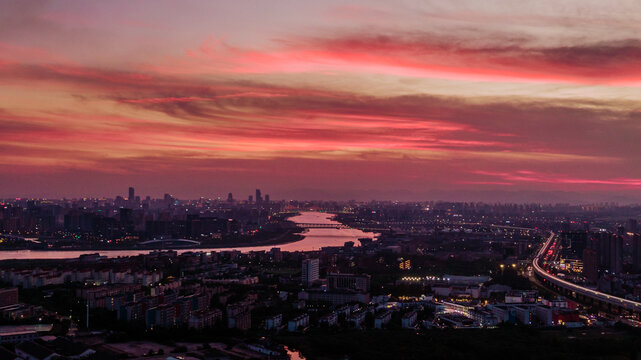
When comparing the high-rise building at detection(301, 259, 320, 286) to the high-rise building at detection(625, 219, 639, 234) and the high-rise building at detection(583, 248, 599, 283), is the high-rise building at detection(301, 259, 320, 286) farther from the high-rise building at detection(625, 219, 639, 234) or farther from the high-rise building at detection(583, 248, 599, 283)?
the high-rise building at detection(625, 219, 639, 234)

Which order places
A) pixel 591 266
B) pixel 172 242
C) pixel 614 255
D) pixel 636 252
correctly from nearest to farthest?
pixel 591 266
pixel 614 255
pixel 636 252
pixel 172 242

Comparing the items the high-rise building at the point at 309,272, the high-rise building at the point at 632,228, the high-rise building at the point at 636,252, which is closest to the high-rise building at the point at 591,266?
the high-rise building at the point at 636,252

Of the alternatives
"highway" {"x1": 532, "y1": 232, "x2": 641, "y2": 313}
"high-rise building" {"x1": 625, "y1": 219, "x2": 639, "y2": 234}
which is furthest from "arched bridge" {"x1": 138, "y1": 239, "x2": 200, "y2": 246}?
"high-rise building" {"x1": 625, "y1": 219, "x2": 639, "y2": 234}

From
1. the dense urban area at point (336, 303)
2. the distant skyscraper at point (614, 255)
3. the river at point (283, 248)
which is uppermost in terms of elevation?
the distant skyscraper at point (614, 255)

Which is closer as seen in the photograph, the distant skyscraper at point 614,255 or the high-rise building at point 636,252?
the distant skyscraper at point 614,255

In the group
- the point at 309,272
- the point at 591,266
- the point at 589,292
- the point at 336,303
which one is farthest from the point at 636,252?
the point at 336,303

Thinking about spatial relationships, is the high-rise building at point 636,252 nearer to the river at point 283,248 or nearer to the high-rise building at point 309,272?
the high-rise building at point 309,272

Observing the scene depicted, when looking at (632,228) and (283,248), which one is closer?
(283,248)

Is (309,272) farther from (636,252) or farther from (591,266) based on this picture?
(636,252)

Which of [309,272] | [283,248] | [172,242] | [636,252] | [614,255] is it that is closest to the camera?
[309,272]

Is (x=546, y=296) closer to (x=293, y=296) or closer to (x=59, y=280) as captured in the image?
(x=293, y=296)

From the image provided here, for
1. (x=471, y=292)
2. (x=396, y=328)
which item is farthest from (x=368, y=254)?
(x=396, y=328)
